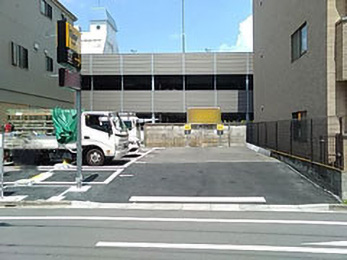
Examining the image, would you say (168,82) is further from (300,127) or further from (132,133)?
(300,127)

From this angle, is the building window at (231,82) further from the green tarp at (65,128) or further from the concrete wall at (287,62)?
the green tarp at (65,128)

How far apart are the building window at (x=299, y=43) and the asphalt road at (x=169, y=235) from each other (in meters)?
8.84

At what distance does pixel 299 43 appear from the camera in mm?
17375

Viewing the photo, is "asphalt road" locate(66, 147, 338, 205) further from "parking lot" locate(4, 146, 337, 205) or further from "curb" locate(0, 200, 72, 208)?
"curb" locate(0, 200, 72, 208)

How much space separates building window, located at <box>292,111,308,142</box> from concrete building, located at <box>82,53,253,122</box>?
24.2 metres

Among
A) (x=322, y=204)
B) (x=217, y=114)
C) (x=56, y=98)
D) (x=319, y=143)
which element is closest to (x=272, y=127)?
(x=319, y=143)

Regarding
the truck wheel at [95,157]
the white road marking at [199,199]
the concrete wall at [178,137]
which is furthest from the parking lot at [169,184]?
the concrete wall at [178,137]

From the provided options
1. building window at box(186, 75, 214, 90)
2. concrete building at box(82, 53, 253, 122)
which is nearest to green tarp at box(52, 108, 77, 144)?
concrete building at box(82, 53, 253, 122)

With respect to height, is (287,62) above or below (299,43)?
below

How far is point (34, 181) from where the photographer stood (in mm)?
13977

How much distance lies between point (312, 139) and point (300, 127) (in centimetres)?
208

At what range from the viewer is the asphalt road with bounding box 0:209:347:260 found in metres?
6.24

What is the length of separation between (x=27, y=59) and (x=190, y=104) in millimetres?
19296

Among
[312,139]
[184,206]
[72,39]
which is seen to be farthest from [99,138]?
[312,139]
